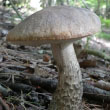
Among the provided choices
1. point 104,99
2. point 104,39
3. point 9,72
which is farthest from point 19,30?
point 104,39

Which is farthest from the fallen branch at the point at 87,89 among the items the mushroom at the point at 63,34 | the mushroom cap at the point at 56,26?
the mushroom cap at the point at 56,26

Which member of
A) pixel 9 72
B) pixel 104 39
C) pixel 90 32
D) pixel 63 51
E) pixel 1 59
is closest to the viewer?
pixel 90 32

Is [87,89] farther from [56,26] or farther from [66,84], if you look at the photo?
[56,26]

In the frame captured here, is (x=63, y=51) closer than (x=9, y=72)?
Yes

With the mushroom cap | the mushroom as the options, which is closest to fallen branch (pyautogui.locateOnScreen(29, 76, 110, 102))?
the mushroom

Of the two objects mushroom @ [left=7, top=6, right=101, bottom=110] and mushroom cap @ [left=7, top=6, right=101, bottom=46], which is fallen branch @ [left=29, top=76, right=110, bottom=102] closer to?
mushroom @ [left=7, top=6, right=101, bottom=110]

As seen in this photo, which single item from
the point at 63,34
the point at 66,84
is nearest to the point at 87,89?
the point at 66,84

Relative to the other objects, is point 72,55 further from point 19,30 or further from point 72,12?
point 19,30

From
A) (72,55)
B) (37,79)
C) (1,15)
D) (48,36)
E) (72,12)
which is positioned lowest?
(37,79)

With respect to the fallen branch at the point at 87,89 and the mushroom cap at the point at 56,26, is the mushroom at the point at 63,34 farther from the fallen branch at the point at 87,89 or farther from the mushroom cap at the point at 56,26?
the fallen branch at the point at 87,89
